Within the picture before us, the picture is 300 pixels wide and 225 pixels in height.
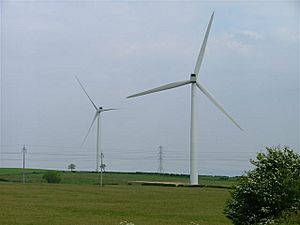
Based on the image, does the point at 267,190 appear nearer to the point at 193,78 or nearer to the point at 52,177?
the point at 193,78

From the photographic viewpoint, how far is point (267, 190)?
98.5ft

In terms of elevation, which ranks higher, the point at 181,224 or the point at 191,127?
the point at 191,127

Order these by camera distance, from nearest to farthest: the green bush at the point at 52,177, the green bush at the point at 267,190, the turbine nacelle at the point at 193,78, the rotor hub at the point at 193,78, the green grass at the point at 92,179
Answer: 1. the green bush at the point at 267,190
2. the turbine nacelle at the point at 193,78
3. the rotor hub at the point at 193,78
4. the green grass at the point at 92,179
5. the green bush at the point at 52,177

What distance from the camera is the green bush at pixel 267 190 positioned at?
29.9 metres

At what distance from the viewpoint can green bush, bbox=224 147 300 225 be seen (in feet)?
98.1

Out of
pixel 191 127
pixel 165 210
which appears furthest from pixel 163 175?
pixel 165 210

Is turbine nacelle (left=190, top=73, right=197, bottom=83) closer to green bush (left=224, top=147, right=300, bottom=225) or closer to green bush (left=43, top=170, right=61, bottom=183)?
green bush (left=43, top=170, right=61, bottom=183)

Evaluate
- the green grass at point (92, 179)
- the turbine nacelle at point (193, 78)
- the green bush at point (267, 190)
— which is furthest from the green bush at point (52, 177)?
the green bush at point (267, 190)

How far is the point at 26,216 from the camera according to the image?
4412 centimetres

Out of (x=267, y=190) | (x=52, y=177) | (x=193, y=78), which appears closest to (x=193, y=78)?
(x=193, y=78)

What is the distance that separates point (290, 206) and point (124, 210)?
25310 millimetres

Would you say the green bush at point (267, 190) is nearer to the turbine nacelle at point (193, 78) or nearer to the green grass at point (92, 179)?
the turbine nacelle at point (193, 78)

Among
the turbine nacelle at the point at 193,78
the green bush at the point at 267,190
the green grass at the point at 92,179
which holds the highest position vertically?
the turbine nacelle at the point at 193,78

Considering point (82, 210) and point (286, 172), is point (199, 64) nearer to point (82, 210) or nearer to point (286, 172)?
point (82, 210)
